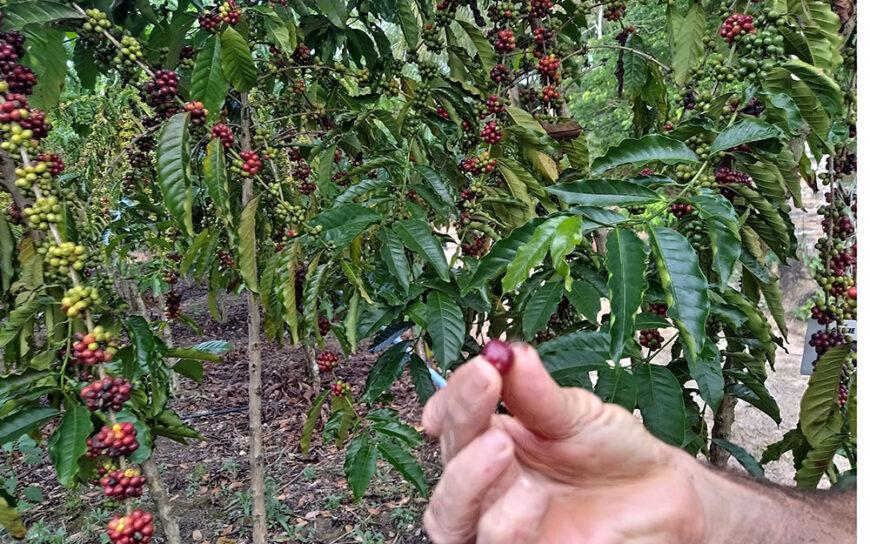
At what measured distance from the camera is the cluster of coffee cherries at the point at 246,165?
1.64 metres

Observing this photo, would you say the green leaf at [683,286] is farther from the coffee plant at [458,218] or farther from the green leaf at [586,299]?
the green leaf at [586,299]

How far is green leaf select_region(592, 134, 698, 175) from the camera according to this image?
1136mm

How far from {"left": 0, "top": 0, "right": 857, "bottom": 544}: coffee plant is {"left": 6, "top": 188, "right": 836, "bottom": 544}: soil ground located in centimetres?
94

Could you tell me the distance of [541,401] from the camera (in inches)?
28.9

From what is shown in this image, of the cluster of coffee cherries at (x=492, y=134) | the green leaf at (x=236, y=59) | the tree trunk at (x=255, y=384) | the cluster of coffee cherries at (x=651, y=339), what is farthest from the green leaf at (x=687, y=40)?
the tree trunk at (x=255, y=384)

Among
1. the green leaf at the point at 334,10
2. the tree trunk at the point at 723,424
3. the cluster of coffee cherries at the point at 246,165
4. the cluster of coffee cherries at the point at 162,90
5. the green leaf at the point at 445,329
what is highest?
the green leaf at the point at 334,10

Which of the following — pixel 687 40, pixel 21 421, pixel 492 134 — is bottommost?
pixel 21 421

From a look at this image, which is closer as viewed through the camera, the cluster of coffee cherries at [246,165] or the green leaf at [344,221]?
the green leaf at [344,221]

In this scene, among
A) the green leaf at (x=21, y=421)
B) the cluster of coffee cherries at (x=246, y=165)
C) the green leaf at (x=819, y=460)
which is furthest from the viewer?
the cluster of coffee cherries at (x=246, y=165)

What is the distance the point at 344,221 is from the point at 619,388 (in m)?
0.86

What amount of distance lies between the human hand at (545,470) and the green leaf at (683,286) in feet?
0.58

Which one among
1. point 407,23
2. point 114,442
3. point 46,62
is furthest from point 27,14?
A: point 407,23

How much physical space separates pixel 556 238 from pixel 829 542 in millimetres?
715

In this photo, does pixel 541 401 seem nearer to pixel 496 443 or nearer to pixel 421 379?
pixel 496 443
